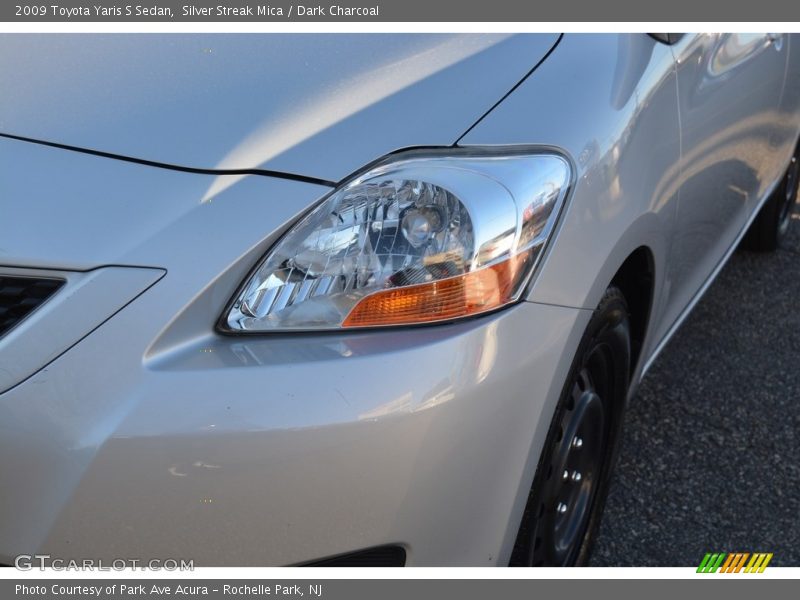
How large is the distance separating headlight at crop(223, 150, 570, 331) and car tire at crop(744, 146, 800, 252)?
2.58 metres

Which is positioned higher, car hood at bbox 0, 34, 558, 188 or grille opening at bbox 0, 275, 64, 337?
car hood at bbox 0, 34, 558, 188

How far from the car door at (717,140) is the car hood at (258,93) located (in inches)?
20.1

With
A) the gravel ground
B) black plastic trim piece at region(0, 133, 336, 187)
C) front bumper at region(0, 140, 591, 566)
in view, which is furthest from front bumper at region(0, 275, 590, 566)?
the gravel ground

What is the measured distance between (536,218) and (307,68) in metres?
0.51

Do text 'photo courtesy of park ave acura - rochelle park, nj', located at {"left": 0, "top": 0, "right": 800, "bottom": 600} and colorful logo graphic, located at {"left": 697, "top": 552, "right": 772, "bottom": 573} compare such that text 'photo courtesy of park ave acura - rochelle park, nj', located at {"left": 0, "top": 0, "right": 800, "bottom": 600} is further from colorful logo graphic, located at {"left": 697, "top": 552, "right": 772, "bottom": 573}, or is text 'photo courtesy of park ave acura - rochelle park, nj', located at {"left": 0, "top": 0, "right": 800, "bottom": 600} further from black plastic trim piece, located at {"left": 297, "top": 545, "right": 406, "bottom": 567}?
colorful logo graphic, located at {"left": 697, "top": 552, "right": 772, "bottom": 573}

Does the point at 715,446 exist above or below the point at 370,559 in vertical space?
below

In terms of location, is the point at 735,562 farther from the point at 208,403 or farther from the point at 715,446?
the point at 208,403

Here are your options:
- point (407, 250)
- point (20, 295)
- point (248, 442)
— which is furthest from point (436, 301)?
point (20, 295)

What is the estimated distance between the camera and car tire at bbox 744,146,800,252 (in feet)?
13.1

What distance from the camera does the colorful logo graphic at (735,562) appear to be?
234 cm

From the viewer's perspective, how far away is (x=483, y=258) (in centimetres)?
163

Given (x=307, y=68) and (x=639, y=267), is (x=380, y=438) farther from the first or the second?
(x=639, y=267)

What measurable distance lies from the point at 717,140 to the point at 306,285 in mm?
1307

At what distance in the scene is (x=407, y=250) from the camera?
5.39ft
